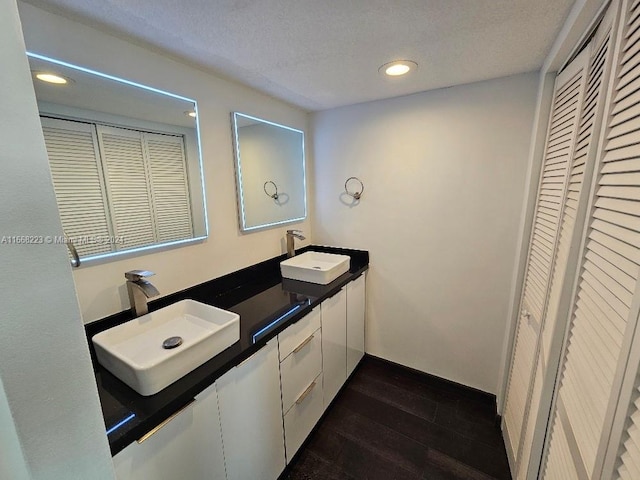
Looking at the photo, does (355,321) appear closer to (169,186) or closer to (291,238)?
(291,238)

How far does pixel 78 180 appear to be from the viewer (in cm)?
111

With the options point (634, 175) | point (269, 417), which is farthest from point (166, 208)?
point (634, 175)

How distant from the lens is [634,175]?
26.5 inches

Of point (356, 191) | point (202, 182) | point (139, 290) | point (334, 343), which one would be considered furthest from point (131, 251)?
point (356, 191)

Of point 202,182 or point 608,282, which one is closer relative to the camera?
point 608,282

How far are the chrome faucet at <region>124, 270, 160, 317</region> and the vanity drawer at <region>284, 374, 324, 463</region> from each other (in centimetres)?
92

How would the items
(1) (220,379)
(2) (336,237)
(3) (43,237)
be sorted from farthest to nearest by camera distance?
(2) (336,237), (1) (220,379), (3) (43,237)

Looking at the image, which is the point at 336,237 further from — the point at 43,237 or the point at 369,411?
the point at 43,237

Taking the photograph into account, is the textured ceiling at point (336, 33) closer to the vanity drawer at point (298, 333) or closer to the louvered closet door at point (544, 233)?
the louvered closet door at point (544, 233)

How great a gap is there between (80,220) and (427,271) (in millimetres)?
2080

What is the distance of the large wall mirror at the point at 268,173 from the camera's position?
178 cm

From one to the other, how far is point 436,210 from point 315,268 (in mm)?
Answer: 975

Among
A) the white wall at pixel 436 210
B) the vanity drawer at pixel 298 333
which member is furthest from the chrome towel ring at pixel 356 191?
the vanity drawer at pixel 298 333

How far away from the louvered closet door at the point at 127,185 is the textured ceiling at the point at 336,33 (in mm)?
435
